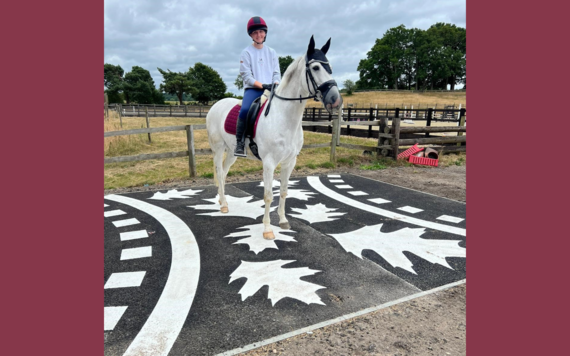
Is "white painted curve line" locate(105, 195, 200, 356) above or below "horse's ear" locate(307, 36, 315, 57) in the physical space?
below

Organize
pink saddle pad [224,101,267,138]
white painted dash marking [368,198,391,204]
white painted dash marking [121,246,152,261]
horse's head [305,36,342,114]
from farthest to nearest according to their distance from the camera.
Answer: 1. white painted dash marking [368,198,391,204]
2. pink saddle pad [224,101,267,138]
3. white painted dash marking [121,246,152,261]
4. horse's head [305,36,342,114]

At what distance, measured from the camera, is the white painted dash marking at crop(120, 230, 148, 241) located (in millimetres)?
3941

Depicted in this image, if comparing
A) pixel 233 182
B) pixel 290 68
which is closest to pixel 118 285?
pixel 290 68

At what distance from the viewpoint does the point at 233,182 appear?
705 cm

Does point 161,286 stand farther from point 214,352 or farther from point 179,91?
point 179,91

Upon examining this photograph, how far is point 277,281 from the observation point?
2.95 meters

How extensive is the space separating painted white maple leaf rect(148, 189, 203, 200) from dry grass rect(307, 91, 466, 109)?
51448 mm

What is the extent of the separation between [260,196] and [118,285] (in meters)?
3.32

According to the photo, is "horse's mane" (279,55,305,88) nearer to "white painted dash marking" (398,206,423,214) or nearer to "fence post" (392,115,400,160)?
"white painted dash marking" (398,206,423,214)

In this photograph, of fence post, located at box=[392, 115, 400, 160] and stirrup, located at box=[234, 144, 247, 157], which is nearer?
stirrup, located at box=[234, 144, 247, 157]

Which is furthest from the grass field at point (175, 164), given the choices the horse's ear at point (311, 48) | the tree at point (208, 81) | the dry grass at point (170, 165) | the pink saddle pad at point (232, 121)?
the tree at point (208, 81)

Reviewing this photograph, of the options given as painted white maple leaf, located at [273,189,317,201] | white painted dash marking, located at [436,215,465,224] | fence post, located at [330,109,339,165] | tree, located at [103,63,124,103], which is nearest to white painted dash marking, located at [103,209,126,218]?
painted white maple leaf, located at [273,189,317,201]

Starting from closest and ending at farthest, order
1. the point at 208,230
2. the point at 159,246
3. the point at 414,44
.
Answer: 1. the point at 159,246
2. the point at 208,230
3. the point at 414,44

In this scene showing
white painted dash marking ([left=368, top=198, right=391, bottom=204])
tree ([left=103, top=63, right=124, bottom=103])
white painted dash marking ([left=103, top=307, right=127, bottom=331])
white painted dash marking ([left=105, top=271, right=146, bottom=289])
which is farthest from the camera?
tree ([left=103, top=63, right=124, bottom=103])
